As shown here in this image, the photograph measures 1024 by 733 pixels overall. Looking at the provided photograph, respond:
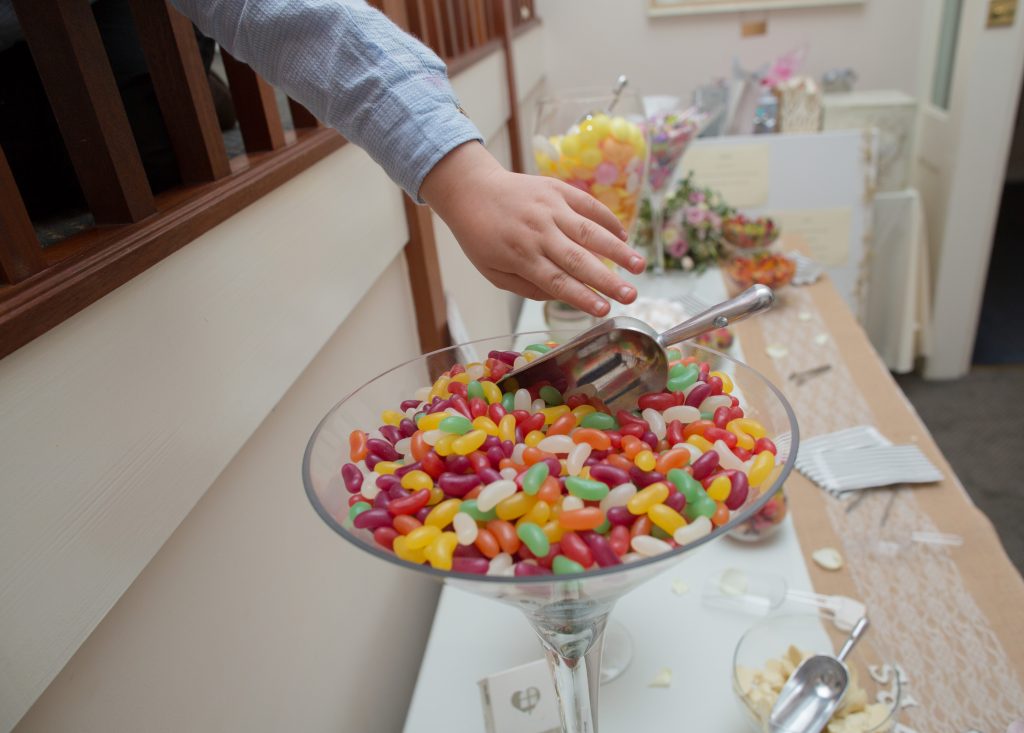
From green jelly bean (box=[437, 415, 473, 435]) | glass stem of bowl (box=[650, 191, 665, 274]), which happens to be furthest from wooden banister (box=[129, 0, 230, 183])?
glass stem of bowl (box=[650, 191, 665, 274])

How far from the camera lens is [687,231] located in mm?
1902

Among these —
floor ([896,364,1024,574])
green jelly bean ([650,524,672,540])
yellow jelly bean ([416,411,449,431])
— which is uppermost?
yellow jelly bean ([416,411,449,431])

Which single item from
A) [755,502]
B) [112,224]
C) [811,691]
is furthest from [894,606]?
[112,224]

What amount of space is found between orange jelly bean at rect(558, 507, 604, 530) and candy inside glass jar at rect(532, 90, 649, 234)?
2.89ft

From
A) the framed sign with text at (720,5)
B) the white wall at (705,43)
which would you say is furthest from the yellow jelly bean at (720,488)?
the framed sign with text at (720,5)

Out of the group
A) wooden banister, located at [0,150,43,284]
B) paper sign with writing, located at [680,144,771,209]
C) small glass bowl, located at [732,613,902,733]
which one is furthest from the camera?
paper sign with writing, located at [680,144,771,209]

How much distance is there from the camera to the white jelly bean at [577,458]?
1.64 ft

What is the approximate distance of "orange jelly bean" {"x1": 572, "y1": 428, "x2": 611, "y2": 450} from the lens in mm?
518

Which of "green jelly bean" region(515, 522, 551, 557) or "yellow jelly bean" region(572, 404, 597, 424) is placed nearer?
"green jelly bean" region(515, 522, 551, 557)

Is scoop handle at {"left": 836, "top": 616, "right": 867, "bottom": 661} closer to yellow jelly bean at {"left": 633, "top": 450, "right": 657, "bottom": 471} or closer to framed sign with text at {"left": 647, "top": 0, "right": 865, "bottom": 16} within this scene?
yellow jelly bean at {"left": 633, "top": 450, "right": 657, "bottom": 471}

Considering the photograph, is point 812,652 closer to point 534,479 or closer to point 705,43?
point 534,479

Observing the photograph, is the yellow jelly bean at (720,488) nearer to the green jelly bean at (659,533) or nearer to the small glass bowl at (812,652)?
the green jelly bean at (659,533)

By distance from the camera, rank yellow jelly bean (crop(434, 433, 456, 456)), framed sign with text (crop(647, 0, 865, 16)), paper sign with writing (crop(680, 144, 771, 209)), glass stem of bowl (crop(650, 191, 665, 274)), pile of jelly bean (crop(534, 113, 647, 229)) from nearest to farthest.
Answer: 1. yellow jelly bean (crop(434, 433, 456, 456))
2. pile of jelly bean (crop(534, 113, 647, 229))
3. glass stem of bowl (crop(650, 191, 665, 274))
4. paper sign with writing (crop(680, 144, 771, 209))
5. framed sign with text (crop(647, 0, 865, 16))

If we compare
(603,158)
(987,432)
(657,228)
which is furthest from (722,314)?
(987,432)
